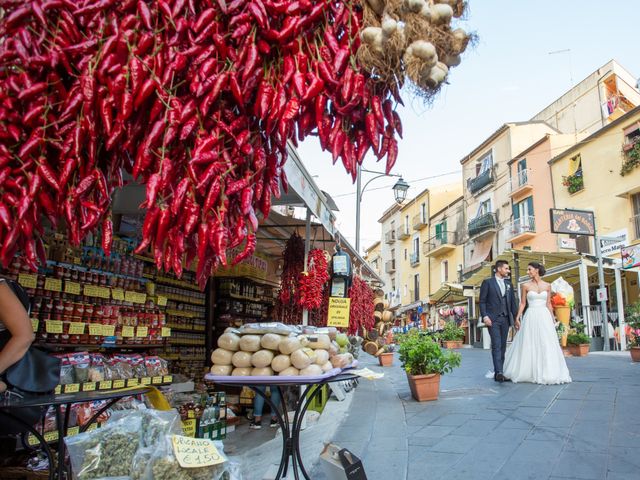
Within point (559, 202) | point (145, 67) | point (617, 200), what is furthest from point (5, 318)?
point (559, 202)

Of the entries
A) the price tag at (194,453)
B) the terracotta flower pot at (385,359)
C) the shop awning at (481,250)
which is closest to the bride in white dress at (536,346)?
the terracotta flower pot at (385,359)

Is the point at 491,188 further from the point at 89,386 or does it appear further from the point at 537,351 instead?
the point at 89,386

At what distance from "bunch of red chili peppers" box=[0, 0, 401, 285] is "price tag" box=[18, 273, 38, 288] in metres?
2.69

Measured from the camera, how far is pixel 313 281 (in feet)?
21.3

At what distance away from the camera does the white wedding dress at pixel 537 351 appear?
6.84 metres

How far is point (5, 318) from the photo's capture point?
7.36 feet

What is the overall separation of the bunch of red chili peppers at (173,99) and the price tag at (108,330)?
336cm

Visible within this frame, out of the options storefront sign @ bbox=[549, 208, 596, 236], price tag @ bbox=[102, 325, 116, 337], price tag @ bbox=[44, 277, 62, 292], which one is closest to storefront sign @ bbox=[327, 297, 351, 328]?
price tag @ bbox=[102, 325, 116, 337]

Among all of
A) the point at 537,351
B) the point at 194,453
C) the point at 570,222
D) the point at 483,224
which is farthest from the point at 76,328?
the point at 483,224

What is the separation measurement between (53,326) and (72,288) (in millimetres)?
394

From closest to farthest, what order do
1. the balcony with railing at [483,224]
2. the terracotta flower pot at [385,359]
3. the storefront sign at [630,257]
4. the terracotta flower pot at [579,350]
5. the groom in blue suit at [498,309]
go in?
the groom in blue suit at [498,309] < the terracotta flower pot at [385,359] < the terracotta flower pot at [579,350] < the storefront sign at [630,257] < the balcony with railing at [483,224]

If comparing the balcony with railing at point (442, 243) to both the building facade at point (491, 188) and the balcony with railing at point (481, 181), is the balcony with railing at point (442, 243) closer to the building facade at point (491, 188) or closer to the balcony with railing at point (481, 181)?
the building facade at point (491, 188)

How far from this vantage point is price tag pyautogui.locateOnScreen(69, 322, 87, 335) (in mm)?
4219

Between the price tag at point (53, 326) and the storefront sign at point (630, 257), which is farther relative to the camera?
the storefront sign at point (630, 257)
